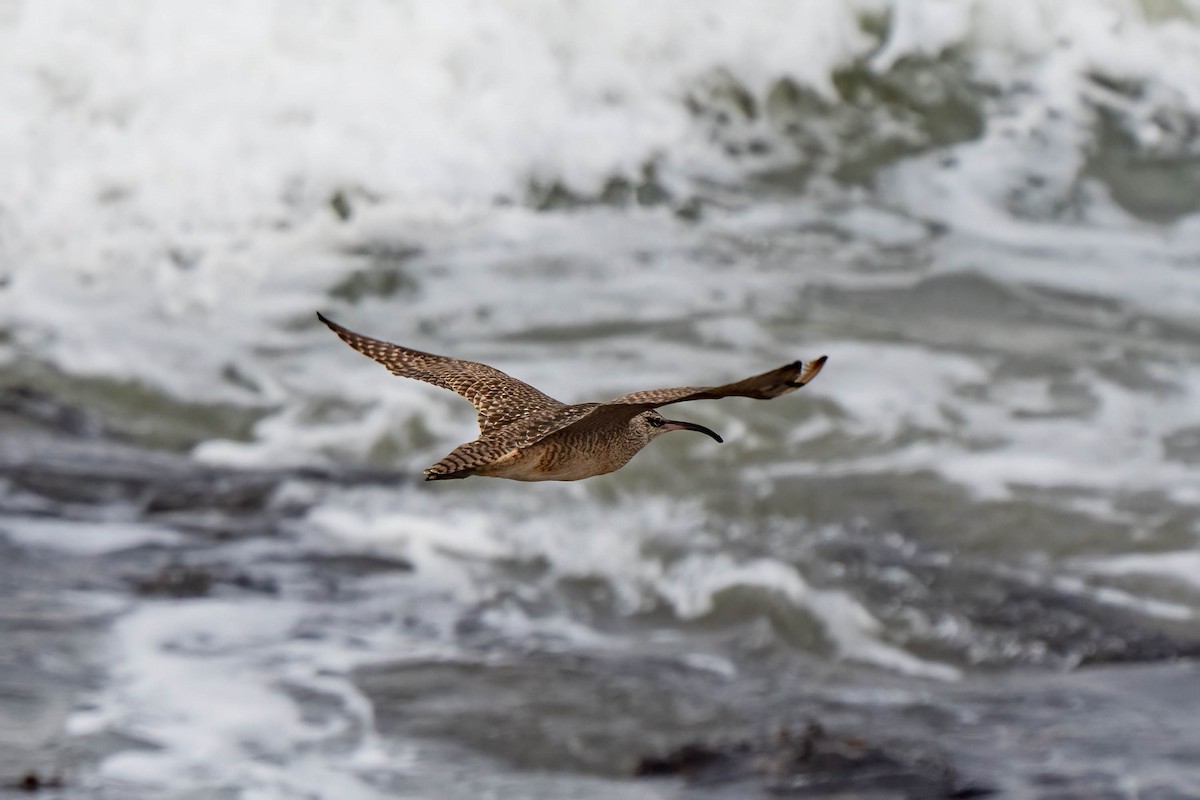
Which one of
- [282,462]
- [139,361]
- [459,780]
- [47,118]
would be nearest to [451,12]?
[47,118]

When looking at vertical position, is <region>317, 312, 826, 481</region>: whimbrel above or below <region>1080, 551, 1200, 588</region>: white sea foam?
above

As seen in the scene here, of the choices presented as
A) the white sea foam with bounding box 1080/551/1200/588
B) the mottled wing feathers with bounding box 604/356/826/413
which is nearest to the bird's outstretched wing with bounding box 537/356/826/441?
the mottled wing feathers with bounding box 604/356/826/413

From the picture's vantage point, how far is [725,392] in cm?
326

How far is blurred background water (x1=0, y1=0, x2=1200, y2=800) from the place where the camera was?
28.8 feet

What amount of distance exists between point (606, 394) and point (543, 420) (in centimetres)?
851

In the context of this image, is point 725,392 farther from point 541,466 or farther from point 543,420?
point 543,420

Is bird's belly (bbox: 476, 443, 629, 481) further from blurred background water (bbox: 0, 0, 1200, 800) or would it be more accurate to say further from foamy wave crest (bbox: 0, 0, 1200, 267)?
foamy wave crest (bbox: 0, 0, 1200, 267)

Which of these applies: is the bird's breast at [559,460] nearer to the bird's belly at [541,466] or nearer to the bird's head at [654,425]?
the bird's belly at [541,466]

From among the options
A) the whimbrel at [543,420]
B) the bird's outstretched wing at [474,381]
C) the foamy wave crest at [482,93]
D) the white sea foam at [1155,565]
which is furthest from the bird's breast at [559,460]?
the foamy wave crest at [482,93]

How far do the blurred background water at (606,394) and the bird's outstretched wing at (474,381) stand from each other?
3.77 meters

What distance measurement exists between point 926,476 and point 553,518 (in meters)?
2.41

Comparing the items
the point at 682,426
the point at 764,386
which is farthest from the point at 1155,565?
the point at 764,386

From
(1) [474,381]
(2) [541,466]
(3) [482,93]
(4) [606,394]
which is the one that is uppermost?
(3) [482,93]

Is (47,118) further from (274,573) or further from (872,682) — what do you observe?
(872,682)
